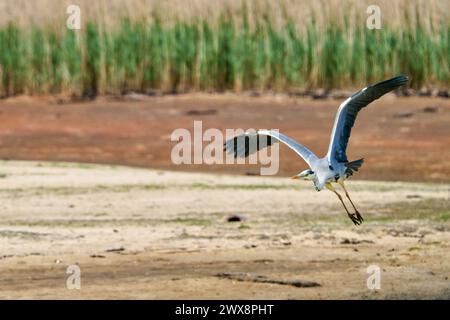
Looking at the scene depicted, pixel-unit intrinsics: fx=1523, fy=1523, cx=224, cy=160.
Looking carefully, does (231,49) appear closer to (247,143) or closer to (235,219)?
(235,219)

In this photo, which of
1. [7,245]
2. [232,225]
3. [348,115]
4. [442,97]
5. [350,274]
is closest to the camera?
[348,115]

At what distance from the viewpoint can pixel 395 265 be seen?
1180 centimetres

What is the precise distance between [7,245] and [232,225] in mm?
2246

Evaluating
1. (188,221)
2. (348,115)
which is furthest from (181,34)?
(348,115)

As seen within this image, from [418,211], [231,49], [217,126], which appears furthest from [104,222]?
[231,49]

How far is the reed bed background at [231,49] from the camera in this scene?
23.1m

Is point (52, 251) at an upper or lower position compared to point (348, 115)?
lower

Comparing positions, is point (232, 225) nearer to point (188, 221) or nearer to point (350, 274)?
point (188, 221)

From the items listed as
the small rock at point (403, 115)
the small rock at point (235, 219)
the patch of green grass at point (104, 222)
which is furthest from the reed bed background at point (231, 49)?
the patch of green grass at point (104, 222)

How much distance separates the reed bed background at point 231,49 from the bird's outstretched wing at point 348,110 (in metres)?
12.3

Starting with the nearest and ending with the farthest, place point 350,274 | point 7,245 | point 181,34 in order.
→ point 350,274 → point 7,245 → point 181,34

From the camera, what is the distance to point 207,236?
13.0m

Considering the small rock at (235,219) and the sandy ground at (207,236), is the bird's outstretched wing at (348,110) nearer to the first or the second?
the sandy ground at (207,236)

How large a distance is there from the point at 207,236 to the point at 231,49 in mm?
10864
